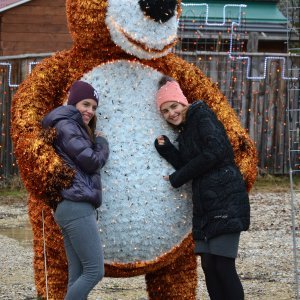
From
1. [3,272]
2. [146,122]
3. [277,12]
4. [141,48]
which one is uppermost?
[277,12]

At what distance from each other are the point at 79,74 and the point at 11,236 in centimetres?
416

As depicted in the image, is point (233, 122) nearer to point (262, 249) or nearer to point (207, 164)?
point (207, 164)

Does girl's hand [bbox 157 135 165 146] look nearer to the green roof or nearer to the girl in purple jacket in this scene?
the girl in purple jacket

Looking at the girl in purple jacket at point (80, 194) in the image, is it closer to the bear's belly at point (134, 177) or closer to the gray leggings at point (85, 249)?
the gray leggings at point (85, 249)

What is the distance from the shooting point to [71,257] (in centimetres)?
435

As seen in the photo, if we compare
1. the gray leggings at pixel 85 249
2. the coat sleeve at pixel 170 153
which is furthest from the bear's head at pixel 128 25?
the gray leggings at pixel 85 249

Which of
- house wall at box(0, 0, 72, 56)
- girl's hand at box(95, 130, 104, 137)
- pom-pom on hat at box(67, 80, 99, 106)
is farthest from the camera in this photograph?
house wall at box(0, 0, 72, 56)

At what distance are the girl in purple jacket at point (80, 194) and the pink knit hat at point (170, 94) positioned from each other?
1.32 ft

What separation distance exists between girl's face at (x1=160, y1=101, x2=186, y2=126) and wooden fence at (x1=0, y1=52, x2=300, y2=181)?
6.75 m

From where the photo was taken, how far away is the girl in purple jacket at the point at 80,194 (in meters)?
4.24

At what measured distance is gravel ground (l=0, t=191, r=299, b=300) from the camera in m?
6.17

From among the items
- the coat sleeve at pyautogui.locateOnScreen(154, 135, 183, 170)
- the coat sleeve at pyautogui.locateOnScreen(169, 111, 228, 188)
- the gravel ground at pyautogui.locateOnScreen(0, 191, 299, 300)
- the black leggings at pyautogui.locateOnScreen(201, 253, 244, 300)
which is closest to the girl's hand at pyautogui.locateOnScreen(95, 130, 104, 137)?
the coat sleeve at pyautogui.locateOnScreen(154, 135, 183, 170)

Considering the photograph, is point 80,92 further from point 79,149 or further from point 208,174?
point 208,174

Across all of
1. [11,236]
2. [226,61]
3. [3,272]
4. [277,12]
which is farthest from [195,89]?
[277,12]
